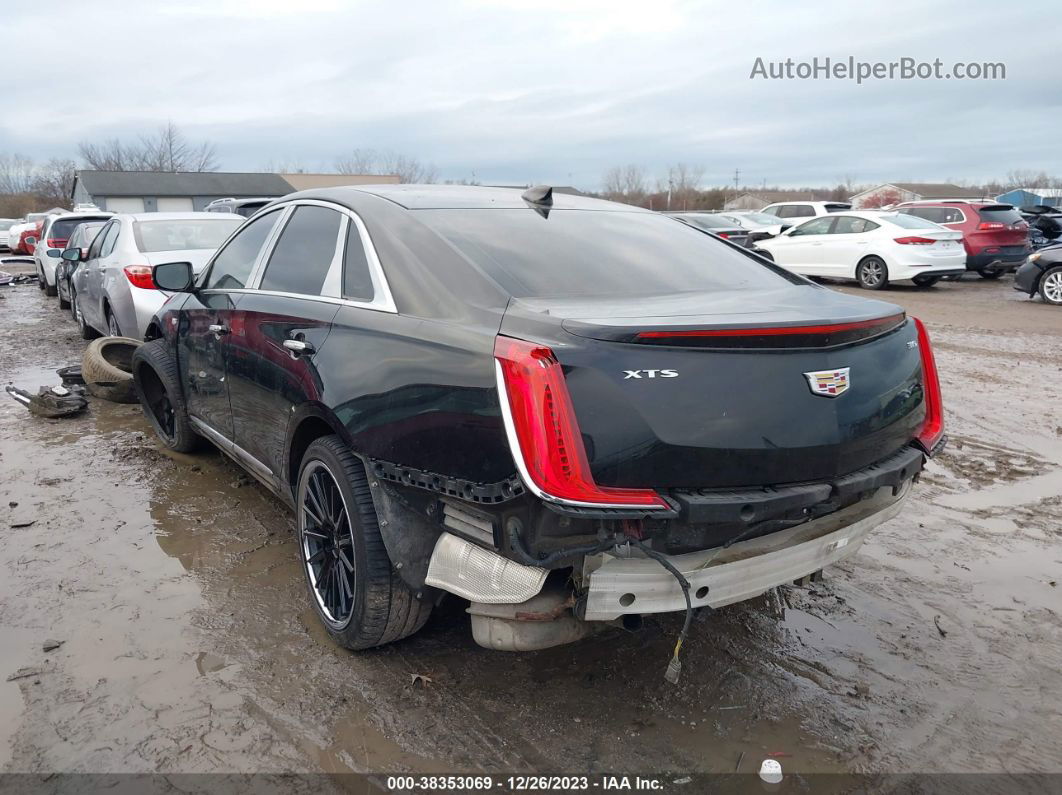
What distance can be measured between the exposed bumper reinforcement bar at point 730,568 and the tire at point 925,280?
536 inches

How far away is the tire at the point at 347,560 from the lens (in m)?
2.79

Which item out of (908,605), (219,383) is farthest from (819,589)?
(219,383)

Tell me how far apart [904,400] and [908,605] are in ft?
4.07

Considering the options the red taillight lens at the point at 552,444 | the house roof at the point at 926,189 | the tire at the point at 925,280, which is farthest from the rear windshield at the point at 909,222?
the house roof at the point at 926,189

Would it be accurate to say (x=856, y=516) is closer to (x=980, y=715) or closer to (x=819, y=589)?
(x=980, y=715)

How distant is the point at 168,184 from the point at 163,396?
213 feet

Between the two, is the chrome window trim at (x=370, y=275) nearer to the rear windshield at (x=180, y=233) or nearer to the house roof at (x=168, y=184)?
the rear windshield at (x=180, y=233)

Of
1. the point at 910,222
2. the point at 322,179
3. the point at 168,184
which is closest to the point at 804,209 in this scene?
the point at 910,222

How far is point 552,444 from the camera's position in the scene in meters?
2.16

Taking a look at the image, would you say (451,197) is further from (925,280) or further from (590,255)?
(925,280)

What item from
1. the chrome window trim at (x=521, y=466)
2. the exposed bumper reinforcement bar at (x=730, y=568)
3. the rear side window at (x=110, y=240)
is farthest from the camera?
the rear side window at (x=110, y=240)

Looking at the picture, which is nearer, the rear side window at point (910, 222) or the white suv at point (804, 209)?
the rear side window at point (910, 222)

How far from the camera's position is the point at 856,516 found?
2.72 metres

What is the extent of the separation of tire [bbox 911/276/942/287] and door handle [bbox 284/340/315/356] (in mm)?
14086
